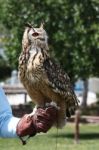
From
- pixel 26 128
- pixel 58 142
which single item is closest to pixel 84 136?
pixel 58 142

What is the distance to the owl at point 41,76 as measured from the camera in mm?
5551

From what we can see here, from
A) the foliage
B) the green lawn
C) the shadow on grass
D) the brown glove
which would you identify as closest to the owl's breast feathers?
the brown glove

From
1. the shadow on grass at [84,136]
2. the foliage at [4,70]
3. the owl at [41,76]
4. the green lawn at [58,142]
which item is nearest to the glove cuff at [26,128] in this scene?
the owl at [41,76]

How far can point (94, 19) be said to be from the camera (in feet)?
60.4

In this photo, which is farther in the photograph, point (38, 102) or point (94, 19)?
point (94, 19)

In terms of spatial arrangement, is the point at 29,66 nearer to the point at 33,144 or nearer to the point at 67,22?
the point at 33,144

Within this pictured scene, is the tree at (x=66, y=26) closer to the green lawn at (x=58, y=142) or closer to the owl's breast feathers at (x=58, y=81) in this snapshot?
the green lawn at (x=58, y=142)

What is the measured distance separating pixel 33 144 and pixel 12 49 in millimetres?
3901

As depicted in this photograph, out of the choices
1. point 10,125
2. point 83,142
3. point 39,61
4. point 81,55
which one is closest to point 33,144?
point 83,142

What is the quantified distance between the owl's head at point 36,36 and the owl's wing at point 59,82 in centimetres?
20

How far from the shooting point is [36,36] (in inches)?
219

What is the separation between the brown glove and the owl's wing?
1.43m

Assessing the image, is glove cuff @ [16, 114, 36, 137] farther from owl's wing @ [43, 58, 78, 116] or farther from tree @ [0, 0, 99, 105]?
tree @ [0, 0, 99, 105]

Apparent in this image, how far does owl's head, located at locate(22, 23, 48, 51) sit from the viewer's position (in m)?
5.55
